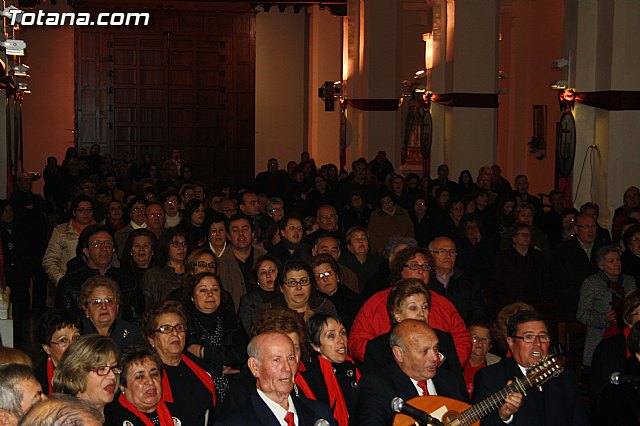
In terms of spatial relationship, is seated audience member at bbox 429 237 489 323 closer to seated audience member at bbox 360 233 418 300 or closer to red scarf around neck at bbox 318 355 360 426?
seated audience member at bbox 360 233 418 300

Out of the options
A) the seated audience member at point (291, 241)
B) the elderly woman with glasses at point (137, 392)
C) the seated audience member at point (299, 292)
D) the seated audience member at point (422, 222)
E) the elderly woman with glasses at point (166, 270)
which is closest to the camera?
the elderly woman with glasses at point (137, 392)

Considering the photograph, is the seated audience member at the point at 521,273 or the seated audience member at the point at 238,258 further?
the seated audience member at the point at 521,273

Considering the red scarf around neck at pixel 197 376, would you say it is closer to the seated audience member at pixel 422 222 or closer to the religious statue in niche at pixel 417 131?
the seated audience member at pixel 422 222

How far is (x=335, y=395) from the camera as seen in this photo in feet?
20.9

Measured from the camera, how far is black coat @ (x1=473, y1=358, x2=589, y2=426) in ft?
19.4

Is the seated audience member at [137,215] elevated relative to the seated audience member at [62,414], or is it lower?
lower

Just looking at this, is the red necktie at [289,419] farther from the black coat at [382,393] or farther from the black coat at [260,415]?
the black coat at [382,393]

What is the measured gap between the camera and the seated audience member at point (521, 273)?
1098 cm

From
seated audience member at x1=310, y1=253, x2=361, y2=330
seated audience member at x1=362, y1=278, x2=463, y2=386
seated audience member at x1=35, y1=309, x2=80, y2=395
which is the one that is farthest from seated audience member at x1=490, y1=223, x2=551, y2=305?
seated audience member at x1=35, y1=309, x2=80, y2=395

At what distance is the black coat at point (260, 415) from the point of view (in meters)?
5.13

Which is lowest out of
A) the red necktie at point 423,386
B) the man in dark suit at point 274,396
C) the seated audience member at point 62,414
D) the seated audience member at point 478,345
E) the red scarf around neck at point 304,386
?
the seated audience member at point 478,345

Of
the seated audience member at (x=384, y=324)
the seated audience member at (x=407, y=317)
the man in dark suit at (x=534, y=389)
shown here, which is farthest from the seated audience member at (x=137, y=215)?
the man in dark suit at (x=534, y=389)

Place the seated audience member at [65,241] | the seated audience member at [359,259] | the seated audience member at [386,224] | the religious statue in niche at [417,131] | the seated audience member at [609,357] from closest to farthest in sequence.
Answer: the seated audience member at [609,357], the seated audience member at [359,259], the seated audience member at [65,241], the seated audience member at [386,224], the religious statue in niche at [417,131]

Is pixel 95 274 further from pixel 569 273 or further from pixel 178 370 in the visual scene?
pixel 569 273
